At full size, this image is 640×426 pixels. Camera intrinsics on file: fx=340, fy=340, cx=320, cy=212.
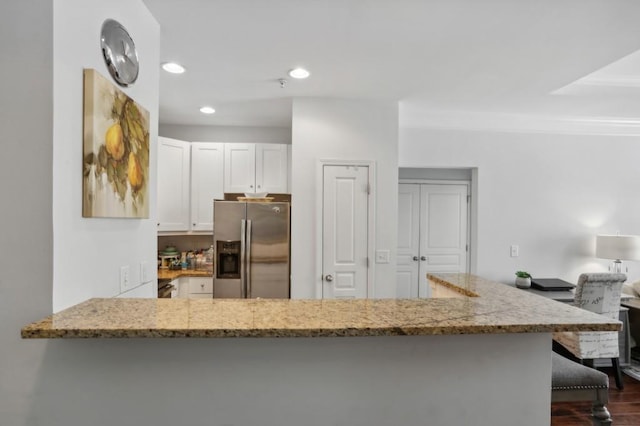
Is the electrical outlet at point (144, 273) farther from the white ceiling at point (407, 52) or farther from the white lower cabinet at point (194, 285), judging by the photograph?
the white lower cabinet at point (194, 285)

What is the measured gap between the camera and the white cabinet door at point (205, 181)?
3.97 metres

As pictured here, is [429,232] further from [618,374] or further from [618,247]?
[618,374]

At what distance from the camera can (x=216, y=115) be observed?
12.7ft

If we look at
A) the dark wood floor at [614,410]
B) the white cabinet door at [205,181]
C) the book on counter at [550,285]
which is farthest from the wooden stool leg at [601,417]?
the white cabinet door at [205,181]

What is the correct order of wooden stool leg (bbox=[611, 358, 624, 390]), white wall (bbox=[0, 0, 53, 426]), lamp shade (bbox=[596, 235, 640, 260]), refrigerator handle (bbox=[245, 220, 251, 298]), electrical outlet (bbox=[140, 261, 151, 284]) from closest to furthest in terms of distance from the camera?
white wall (bbox=[0, 0, 53, 426]), electrical outlet (bbox=[140, 261, 151, 284]), wooden stool leg (bbox=[611, 358, 624, 390]), refrigerator handle (bbox=[245, 220, 251, 298]), lamp shade (bbox=[596, 235, 640, 260])

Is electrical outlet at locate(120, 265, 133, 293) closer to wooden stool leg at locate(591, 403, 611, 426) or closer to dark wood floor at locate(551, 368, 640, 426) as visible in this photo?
wooden stool leg at locate(591, 403, 611, 426)

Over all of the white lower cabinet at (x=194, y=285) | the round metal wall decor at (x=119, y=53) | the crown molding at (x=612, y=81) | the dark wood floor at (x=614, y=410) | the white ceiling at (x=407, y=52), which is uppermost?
the crown molding at (x=612, y=81)

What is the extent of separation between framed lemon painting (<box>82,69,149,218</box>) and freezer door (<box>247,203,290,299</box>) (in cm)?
169

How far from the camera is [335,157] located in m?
3.22

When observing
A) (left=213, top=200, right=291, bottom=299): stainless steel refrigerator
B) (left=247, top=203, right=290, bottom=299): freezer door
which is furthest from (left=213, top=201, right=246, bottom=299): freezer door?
(left=247, top=203, right=290, bottom=299): freezer door

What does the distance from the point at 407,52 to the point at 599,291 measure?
2.50 meters

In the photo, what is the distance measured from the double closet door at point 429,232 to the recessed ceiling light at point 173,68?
2.88 m

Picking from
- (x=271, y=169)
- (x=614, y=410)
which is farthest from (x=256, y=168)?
(x=614, y=410)

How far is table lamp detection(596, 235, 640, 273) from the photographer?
354 centimetres
